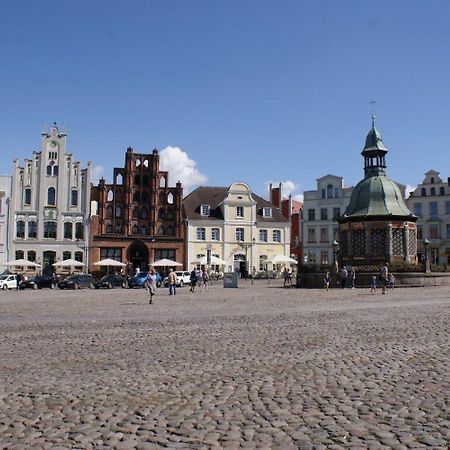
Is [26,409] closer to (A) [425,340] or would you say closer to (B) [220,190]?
(A) [425,340]

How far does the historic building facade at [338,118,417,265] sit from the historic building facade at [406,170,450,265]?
1086 inches

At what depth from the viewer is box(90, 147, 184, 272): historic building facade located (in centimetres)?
6431

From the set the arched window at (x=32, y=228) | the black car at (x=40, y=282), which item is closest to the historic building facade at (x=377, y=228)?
the black car at (x=40, y=282)

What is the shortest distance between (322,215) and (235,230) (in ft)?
44.0

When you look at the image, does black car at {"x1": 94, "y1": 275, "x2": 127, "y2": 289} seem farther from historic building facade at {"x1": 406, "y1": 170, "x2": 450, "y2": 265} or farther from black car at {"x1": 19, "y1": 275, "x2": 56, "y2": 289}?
historic building facade at {"x1": 406, "y1": 170, "x2": 450, "y2": 265}

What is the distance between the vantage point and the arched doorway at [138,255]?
65.2 m

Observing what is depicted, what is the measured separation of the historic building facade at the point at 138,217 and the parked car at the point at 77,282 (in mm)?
14713

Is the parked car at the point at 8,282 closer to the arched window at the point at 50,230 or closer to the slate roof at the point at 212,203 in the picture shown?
the arched window at the point at 50,230

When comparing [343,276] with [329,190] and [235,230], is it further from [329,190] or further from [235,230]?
[329,190]

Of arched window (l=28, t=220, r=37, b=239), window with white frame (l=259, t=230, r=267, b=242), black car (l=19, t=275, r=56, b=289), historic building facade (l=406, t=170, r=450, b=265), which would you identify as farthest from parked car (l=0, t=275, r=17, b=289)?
historic building facade (l=406, t=170, r=450, b=265)

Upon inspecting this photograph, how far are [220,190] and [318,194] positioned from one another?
13475 millimetres

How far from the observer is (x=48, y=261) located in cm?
6300

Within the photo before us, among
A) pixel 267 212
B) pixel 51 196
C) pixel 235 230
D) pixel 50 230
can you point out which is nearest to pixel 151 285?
pixel 50 230

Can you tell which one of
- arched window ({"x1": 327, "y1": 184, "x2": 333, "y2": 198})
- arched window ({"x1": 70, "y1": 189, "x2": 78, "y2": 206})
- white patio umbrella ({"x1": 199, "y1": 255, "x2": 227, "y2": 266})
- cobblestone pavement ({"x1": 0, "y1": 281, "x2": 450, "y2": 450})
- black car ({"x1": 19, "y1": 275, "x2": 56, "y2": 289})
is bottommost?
cobblestone pavement ({"x1": 0, "y1": 281, "x2": 450, "y2": 450})
